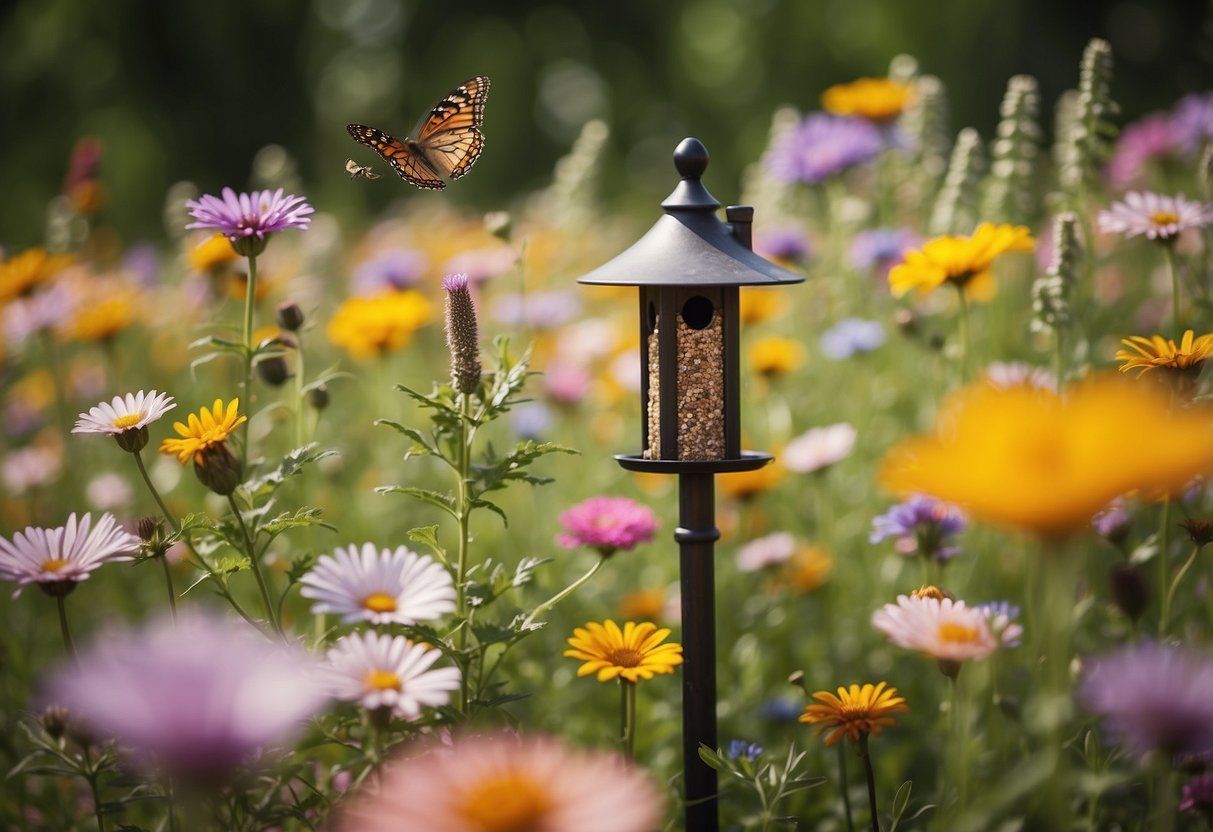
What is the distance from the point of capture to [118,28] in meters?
8.27

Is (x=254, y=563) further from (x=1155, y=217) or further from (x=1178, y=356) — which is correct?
(x=1155, y=217)

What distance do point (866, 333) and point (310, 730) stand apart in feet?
5.71

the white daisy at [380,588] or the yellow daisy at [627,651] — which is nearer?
the white daisy at [380,588]

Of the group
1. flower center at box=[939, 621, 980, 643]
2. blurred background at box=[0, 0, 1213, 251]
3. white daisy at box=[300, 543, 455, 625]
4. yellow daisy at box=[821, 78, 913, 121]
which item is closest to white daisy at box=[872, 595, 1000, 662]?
flower center at box=[939, 621, 980, 643]

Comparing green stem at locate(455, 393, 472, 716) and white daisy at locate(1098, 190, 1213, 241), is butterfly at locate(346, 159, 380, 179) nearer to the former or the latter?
green stem at locate(455, 393, 472, 716)

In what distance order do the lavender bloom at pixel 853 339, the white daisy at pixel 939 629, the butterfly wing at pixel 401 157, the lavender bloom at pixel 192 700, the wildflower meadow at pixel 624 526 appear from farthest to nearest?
the lavender bloom at pixel 853 339 → the butterfly wing at pixel 401 157 → the white daisy at pixel 939 629 → the wildflower meadow at pixel 624 526 → the lavender bloom at pixel 192 700

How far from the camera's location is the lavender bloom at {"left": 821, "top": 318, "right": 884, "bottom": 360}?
8.91 feet

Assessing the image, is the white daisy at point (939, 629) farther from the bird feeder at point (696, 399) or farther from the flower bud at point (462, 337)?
the flower bud at point (462, 337)

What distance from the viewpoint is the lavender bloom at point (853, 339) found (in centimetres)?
271

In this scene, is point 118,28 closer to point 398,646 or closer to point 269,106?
point 269,106

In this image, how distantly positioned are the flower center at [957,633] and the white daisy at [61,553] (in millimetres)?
997

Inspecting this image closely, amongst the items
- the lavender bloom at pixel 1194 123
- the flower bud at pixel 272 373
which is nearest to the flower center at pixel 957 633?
the flower bud at pixel 272 373

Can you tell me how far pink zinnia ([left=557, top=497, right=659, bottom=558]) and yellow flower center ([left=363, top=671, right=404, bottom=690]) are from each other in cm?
53

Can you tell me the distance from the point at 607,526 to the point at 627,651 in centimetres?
28
